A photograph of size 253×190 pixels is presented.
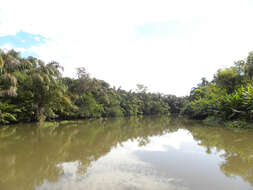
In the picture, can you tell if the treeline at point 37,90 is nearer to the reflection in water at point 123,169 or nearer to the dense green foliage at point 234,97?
the reflection in water at point 123,169

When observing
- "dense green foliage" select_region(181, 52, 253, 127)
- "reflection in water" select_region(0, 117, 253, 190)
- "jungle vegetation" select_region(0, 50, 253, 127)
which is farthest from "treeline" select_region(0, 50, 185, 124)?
"dense green foliage" select_region(181, 52, 253, 127)

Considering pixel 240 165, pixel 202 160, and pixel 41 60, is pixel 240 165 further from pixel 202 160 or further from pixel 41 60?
pixel 41 60

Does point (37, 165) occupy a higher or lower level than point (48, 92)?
lower

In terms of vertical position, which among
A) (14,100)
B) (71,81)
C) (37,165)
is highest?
(71,81)

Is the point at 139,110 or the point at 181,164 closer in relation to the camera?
the point at 181,164

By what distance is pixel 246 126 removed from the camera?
40.7 ft

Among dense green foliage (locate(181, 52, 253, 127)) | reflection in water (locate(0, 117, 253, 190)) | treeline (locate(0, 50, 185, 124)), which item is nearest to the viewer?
reflection in water (locate(0, 117, 253, 190))

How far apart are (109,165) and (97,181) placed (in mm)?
1150

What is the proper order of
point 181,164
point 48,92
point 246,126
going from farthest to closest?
point 48,92, point 246,126, point 181,164

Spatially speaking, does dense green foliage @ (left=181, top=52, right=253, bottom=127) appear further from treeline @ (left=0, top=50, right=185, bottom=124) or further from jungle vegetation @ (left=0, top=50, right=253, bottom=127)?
treeline @ (left=0, top=50, right=185, bottom=124)

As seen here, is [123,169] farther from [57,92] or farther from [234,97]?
A: [234,97]

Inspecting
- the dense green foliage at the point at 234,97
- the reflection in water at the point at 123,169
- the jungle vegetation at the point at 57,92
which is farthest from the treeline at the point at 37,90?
the dense green foliage at the point at 234,97

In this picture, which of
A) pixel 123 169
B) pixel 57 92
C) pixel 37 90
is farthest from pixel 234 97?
pixel 37 90

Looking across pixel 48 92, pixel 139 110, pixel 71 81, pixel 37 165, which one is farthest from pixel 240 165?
pixel 139 110
